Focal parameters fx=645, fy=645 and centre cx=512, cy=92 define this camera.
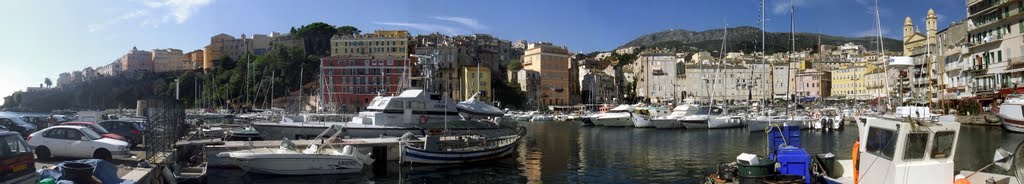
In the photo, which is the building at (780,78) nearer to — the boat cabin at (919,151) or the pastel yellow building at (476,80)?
the pastel yellow building at (476,80)

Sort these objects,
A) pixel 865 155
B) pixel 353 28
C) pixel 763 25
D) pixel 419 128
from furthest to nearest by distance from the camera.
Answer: pixel 353 28, pixel 763 25, pixel 419 128, pixel 865 155

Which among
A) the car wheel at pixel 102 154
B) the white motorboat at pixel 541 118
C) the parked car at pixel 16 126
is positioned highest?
the parked car at pixel 16 126

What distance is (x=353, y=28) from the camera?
119188mm

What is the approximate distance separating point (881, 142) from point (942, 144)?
2.52ft

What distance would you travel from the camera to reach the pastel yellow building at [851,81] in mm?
113562

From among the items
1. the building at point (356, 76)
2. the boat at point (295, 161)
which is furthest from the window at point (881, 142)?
the building at point (356, 76)

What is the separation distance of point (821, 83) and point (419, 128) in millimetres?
109594

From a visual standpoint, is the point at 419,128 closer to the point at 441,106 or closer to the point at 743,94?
the point at 441,106

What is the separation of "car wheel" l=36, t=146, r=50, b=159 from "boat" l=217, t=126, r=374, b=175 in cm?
464

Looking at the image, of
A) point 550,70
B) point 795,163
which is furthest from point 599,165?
point 550,70

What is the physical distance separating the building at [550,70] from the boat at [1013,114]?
73.8 metres

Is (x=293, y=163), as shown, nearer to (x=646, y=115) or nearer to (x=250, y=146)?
(x=250, y=146)

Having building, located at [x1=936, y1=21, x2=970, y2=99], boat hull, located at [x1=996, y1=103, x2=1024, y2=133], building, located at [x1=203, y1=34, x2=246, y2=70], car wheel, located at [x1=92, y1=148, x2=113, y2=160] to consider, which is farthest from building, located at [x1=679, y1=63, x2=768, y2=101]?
car wheel, located at [x1=92, y1=148, x2=113, y2=160]

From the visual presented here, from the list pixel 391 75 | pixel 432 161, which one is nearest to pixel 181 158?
pixel 432 161
